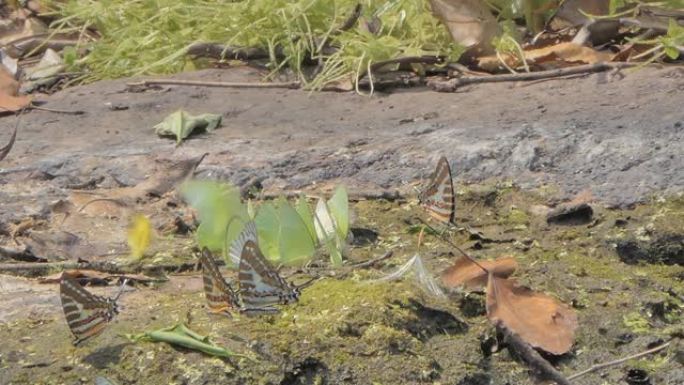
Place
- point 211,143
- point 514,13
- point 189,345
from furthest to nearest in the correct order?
point 514,13
point 211,143
point 189,345

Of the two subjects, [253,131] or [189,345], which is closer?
[189,345]

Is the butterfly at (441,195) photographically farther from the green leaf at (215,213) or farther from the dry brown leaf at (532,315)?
the green leaf at (215,213)

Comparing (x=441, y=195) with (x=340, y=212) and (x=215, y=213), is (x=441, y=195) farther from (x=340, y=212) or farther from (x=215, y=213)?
(x=215, y=213)

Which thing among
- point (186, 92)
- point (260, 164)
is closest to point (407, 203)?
point (260, 164)

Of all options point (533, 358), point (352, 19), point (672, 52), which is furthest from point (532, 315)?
point (352, 19)

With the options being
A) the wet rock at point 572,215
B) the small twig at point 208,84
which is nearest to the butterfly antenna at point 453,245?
the wet rock at point 572,215

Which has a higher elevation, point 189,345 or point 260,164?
point 189,345

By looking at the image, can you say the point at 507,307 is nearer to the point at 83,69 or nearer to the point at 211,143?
the point at 211,143
